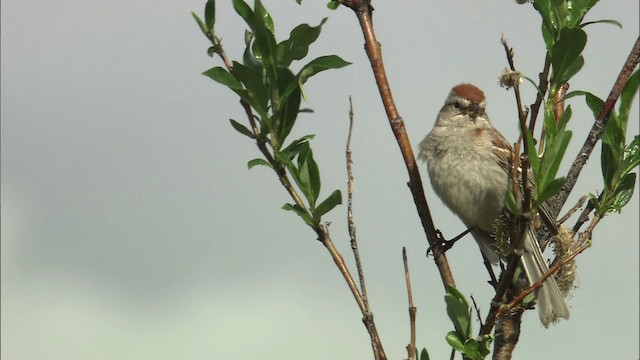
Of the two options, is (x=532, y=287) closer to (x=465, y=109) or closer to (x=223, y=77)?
(x=223, y=77)

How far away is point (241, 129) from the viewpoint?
2750 mm

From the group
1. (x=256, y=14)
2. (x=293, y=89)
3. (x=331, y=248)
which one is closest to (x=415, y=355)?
(x=331, y=248)

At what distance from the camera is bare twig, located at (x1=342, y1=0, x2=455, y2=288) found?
112 inches

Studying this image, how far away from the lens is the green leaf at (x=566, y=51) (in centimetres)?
258

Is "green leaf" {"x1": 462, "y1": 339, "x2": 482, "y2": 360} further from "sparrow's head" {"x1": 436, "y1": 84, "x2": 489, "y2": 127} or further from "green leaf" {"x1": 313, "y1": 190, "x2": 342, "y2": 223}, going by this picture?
"sparrow's head" {"x1": 436, "y1": 84, "x2": 489, "y2": 127}

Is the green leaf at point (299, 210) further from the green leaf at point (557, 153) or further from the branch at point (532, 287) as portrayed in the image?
the green leaf at point (557, 153)

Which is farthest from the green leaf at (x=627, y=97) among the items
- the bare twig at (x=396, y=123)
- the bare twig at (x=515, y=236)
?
the bare twig at (x=396, y=123)

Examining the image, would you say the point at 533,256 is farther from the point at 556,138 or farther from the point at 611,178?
the point at 556,138

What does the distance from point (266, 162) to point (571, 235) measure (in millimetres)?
1295

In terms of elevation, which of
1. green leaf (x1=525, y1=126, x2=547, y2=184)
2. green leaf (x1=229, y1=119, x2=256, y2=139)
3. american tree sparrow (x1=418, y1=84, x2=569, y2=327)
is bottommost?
green leaf (x1=525, y1=126, x2=547, y2=184)

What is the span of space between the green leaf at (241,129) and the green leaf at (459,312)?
0.81 meters

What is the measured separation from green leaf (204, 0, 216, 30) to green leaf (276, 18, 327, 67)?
0.80ft

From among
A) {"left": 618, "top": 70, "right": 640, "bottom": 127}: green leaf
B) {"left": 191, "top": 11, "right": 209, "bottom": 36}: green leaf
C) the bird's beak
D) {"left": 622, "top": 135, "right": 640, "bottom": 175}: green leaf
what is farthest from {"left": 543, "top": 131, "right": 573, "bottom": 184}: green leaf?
the bird's beak

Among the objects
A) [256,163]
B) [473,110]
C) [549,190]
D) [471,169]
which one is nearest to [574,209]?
[549,190]
